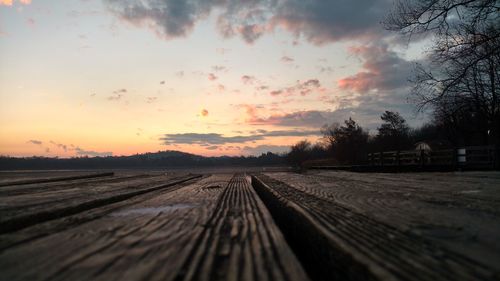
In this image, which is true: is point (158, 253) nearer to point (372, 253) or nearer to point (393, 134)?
point (372, 253)

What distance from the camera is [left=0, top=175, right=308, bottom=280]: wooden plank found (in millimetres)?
1149

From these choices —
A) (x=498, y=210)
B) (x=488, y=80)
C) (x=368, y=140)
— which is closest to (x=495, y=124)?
(x=488, y=80)

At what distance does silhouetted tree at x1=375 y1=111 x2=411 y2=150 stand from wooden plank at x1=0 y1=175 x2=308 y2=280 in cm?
9493

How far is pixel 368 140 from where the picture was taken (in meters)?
120

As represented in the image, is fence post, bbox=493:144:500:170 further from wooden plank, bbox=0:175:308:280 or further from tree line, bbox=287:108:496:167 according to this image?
tree line, bbox=287:108:496:167

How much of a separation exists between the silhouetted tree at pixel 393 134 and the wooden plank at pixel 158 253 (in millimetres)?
94927

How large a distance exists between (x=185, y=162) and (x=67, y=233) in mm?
157233

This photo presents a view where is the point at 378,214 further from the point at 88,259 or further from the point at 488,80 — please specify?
the point at 488,80

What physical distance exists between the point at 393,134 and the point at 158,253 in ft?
331

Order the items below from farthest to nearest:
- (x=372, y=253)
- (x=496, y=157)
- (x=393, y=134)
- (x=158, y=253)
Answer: (x=393, y=134), (x=496, y=157), (x=158, y=253), (x=372, y=253)

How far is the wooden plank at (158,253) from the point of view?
3.77 feet

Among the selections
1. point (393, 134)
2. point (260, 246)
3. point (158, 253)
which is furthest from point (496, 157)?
point (393, 134)

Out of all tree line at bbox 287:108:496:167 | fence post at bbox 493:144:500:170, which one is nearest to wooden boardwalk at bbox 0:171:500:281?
fence post at bbox 493:144:500:170

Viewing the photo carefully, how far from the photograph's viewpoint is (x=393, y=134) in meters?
96.6
